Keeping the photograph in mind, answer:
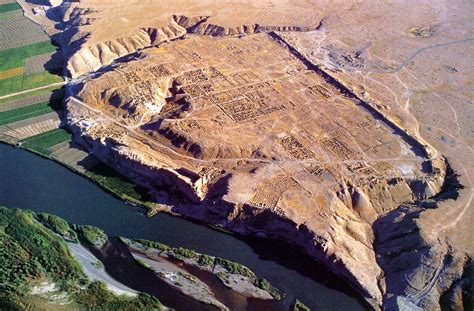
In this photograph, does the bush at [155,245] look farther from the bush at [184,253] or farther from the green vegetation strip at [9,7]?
the green vegetation strip at [9,7]

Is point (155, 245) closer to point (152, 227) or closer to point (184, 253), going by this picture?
point (152, 227)

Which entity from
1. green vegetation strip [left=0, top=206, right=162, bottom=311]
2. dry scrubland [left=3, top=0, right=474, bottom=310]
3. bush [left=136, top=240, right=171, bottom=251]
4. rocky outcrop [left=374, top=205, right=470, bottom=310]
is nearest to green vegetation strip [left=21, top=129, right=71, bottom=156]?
dry scrubland [left=3, top=0, right=474, bottom=310]

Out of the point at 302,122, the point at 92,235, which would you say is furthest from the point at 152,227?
the point at 302,122

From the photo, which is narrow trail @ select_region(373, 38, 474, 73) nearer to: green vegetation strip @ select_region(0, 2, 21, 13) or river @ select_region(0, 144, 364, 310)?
river @ select_region(0, 144, 364, 310)

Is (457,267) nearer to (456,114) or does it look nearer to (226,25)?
(456,114)

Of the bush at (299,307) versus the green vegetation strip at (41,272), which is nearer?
the green vegetation strip at (41,272)

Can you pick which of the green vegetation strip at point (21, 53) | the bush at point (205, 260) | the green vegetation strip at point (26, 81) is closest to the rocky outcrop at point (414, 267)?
the bush at point (205, 260)
